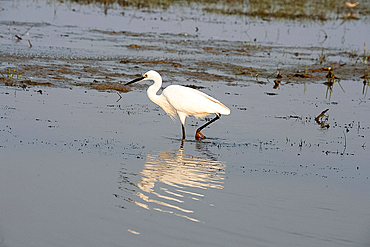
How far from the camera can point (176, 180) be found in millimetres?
6203

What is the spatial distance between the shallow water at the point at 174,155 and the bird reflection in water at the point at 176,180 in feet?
0.07

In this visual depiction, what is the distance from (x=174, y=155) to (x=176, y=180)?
130 centimetres

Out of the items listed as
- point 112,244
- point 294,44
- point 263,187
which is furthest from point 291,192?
point 294,44

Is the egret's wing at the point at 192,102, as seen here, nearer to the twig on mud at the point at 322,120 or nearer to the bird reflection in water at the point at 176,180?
the bird reflection in water at the point at 176,180

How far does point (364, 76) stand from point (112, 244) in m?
12.7

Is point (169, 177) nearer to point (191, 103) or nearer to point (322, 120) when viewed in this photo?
point (191, 103)

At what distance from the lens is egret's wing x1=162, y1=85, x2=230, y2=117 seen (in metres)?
8.93

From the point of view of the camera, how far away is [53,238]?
4383mm

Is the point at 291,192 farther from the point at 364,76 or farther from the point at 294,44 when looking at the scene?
the point at 294,44

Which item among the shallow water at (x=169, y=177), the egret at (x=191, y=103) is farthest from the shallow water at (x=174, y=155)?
the egret at (x=191, y=103)

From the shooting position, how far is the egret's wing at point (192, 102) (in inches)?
352

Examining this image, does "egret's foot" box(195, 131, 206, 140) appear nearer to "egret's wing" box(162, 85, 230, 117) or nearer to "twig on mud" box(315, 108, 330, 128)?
"egret's wing" box(162, 85, 230, 117)

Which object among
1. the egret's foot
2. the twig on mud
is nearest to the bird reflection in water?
the egret's foot

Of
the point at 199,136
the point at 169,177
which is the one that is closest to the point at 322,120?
the point at 199,136
